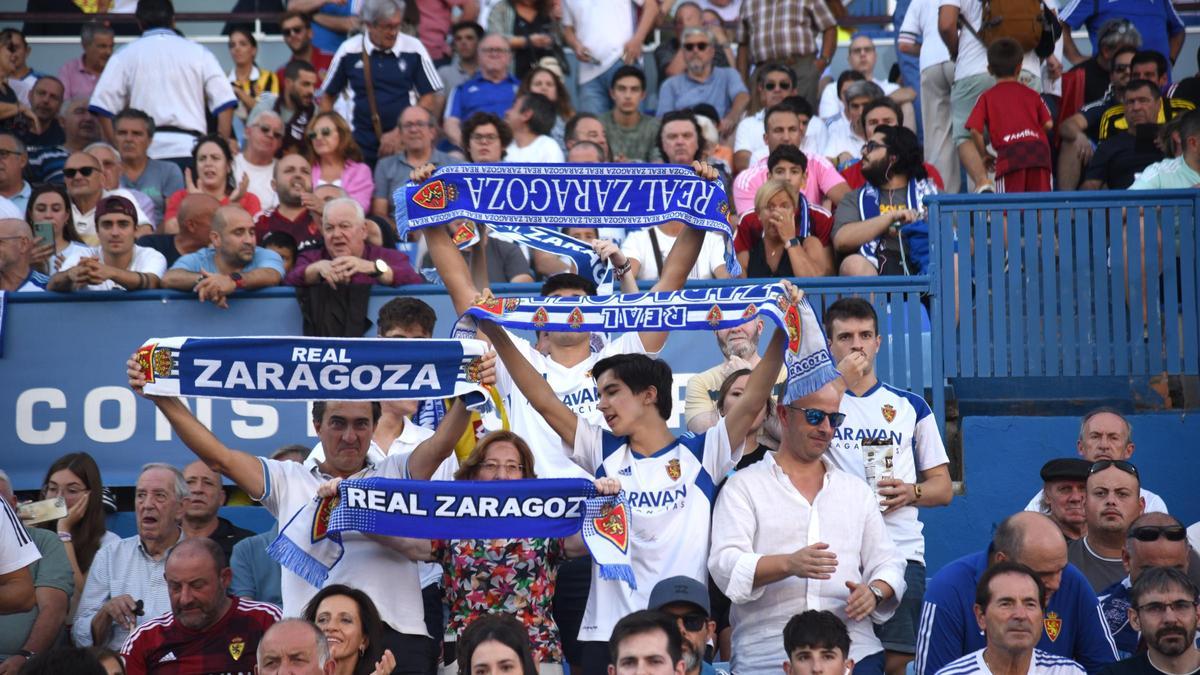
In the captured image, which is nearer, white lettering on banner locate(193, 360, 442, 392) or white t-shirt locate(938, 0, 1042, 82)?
white lettering on banner locate(193, 360, 442, 392)

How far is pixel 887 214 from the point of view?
35.9 feet

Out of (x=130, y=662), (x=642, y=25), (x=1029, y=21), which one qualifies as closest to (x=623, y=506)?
(x=130, y=662)

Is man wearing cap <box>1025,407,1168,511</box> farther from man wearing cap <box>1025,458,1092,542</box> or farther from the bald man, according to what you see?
the bald man

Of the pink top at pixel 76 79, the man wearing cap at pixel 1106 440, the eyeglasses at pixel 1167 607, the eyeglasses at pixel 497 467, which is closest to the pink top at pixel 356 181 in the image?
the pink top at pixel 76 79

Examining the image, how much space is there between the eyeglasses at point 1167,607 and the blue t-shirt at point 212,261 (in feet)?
18.8

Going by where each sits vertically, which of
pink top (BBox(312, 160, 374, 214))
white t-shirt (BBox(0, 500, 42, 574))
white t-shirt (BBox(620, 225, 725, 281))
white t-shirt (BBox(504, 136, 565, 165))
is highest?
white t-shirt (BBox(504, 136, 565, 165))

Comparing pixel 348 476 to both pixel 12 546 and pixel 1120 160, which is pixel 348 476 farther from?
pixel 1120 160

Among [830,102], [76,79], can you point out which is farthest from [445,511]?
[76,79]

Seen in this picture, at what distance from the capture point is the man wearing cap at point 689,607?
22.5ft

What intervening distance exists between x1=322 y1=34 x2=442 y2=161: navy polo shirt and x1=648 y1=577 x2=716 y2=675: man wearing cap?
7845 mm

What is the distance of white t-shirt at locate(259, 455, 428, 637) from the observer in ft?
24.1

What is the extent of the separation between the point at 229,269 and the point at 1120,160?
243 inches

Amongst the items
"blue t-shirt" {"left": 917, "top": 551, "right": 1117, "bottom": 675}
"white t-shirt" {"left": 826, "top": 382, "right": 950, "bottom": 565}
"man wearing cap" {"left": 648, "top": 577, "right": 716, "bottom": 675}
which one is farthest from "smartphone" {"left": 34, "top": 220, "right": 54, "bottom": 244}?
"blue t-shirt" {"left": 917, "top": 551, "right": 1117, "bottom": 675}

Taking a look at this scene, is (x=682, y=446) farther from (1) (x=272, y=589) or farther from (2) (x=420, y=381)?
(1) (x=272, y=589)
